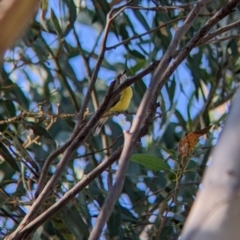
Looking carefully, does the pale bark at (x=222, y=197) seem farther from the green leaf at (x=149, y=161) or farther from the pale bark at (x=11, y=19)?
the green leaf at (x=149, y=161)

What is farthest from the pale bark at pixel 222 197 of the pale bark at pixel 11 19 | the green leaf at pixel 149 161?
the green leaf at pixel 149 161

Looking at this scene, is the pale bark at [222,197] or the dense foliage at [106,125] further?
the dense foliage at [106,125]

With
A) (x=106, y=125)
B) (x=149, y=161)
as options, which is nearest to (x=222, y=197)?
(x=149, y=161)

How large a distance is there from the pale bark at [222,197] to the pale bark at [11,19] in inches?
8.4

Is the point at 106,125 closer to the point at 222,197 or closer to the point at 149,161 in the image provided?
the point at 149,161

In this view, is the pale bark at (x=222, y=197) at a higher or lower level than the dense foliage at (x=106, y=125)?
lower

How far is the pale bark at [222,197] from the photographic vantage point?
0.61 meters

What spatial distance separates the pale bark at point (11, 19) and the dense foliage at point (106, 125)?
0.51m

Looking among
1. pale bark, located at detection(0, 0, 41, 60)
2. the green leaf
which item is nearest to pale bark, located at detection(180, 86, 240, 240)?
pale bark, located at detection(0, 0, 41, 60)

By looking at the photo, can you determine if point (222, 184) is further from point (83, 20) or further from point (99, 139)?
point (83, 20)

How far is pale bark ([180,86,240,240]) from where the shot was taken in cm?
61

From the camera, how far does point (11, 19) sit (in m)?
0.58

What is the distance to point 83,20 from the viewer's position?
103 inches

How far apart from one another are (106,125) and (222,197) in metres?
1.48
